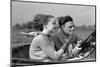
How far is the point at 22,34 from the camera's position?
256cm

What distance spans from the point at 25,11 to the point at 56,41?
2.08 feet

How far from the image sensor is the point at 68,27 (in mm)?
2779

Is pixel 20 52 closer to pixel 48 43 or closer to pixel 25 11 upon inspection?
pixel 48 43

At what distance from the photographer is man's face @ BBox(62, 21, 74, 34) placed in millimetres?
2758

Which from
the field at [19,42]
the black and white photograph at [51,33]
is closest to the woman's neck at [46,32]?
the black and white photograph at [51,33]

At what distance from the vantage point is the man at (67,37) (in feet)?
8.89

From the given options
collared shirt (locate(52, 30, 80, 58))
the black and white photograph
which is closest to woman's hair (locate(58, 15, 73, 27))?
the black and white photograph

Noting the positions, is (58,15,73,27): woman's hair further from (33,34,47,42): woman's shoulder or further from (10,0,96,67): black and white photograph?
(33,34,47,42): woman's shoulder

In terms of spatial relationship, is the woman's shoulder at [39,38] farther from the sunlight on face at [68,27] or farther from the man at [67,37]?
the sunlight on face at [68,27]

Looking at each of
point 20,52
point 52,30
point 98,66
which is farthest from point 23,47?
point 98,66

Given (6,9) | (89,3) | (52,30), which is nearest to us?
(6,9)

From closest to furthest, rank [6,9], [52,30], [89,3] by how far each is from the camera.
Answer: [6,9]
[52,30]
[89,3]

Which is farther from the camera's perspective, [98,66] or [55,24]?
[98,66]

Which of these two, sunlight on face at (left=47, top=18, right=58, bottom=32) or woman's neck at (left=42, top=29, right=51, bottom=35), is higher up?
sunlight on face at (left=47, top=18, right=58, bottom=32)
